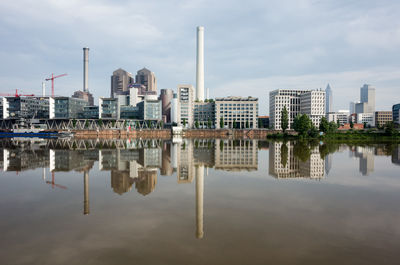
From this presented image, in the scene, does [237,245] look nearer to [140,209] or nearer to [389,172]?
[140,209]

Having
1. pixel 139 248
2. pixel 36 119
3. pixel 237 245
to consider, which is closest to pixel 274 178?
pixel 237 245

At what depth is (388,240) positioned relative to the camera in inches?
403

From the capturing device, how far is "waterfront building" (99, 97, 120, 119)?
188000mm

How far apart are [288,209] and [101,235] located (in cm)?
970

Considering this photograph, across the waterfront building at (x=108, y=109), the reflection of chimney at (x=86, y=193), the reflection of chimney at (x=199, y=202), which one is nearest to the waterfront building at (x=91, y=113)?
the waterfront building at (x=108, y=109)

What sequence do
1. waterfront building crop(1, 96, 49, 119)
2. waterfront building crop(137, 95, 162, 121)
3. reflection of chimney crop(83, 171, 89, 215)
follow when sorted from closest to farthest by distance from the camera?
1. reflection of chimney crop(83, 171, 89, 215)
2. waterfront building crop(1, 96, 49, 119)
3. waterfront building crop(137, 95, 162, 121)

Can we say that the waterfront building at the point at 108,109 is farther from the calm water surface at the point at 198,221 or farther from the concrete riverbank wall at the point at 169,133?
the calm water surface at the point at 198,221

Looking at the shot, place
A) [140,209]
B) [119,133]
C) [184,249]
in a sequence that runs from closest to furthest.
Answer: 1. [184,249]
2. [140,209]
3. [119,133]

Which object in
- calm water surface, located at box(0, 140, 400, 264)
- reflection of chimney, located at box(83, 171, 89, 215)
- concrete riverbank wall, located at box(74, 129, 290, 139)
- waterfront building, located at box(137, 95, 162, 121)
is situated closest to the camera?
calm water surface, located at box(0, 140, 400, 264)

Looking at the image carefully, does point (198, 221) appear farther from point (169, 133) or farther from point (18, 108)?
point (18, 108)

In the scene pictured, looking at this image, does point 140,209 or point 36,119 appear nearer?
point 140,209

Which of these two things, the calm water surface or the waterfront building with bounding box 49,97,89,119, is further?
the waterfront building with bounding box 49,97,89,119

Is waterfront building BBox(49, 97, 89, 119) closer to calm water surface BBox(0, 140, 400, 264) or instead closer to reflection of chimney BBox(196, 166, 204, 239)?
calm water surface BBox(0, 140, 400, 264)

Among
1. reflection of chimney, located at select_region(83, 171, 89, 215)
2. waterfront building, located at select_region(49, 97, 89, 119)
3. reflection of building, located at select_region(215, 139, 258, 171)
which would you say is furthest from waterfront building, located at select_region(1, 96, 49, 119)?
reflection of chimney, located at select_region(83, 171, 89, 215)
